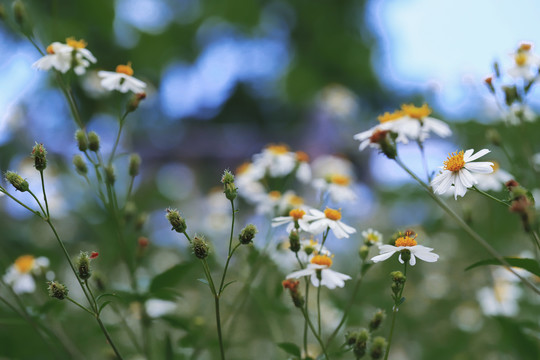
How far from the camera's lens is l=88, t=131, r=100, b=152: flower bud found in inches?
37.2

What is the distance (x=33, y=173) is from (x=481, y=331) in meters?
1.97

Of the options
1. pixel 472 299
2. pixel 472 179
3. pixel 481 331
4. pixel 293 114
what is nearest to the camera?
pixel 472 179

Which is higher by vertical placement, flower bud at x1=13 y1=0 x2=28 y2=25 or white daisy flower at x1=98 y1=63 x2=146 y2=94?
flower bud at x1=13 y1=0 x2=28 y2=25

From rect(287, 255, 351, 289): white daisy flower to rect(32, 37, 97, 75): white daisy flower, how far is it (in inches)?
24.2

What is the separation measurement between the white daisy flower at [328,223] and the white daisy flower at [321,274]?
0.06 m

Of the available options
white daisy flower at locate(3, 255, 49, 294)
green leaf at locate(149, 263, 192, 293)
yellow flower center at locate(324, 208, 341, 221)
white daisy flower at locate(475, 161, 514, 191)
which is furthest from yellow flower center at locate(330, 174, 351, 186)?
white daisy flower at locate(3, 255, 49, 294)

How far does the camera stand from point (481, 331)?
184cm

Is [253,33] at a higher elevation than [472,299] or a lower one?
higher

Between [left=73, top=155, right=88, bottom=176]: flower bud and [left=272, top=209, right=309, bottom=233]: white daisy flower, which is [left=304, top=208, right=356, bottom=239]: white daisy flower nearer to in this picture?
[left=272, top=209, right=309, bottom=233]: white daisy flower

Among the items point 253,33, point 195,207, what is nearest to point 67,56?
point 195,207

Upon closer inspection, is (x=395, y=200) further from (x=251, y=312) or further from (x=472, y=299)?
(x=251, y=312)

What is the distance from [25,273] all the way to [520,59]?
1282mm

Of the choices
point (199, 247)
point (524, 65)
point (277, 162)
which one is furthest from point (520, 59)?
point (199, 247)

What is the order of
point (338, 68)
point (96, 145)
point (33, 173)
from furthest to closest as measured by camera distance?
point (338, 68)
point (33, 173)
point (96, 145)
